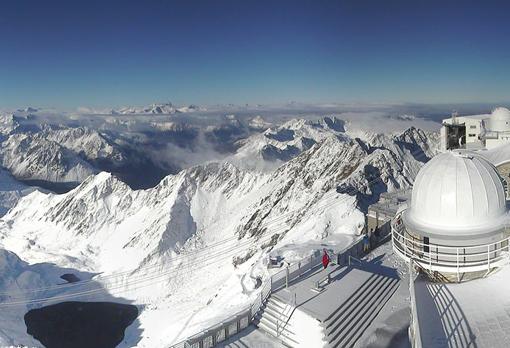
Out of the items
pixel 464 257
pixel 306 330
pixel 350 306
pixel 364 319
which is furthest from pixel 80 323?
pixel 464 257

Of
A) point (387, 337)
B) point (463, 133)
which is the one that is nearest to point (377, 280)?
point (387, 337)

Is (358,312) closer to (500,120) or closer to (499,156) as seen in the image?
(499,156)

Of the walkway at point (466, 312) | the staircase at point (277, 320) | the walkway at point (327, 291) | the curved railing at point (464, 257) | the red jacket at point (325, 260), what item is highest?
the curved railing at point (464, 257)

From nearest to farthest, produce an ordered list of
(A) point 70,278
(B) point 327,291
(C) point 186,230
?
(B) point 327,291, (A) point 70,278, (C) point 186,230

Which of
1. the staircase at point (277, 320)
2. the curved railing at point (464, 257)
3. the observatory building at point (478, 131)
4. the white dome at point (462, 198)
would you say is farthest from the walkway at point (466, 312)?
the observatory building at point (478, 131)

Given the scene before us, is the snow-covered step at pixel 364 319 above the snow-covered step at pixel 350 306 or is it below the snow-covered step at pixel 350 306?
below

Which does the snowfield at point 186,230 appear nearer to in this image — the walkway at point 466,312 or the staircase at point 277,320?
the staircase at point 277,320
